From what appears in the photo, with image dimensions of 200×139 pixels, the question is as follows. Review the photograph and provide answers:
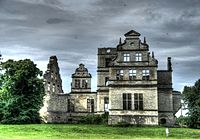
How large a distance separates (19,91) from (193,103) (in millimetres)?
23109

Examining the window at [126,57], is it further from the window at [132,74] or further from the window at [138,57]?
the window at [132,74]

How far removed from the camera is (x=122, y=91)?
5231 centimetres

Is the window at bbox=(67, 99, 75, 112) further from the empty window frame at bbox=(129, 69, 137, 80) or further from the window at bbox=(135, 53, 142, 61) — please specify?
the window at bbox=(135, 53, 142, 61)

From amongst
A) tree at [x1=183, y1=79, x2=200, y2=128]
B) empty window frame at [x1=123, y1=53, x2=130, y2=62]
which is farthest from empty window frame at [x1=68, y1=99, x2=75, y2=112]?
tree at [x1=183, y1=79, x2=200, y2=128]

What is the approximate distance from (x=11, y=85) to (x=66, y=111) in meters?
14.7

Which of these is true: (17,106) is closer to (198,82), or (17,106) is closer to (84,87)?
(84,87)

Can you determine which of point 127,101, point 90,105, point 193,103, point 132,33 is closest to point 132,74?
point 127,101

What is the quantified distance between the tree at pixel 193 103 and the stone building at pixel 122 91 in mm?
4047

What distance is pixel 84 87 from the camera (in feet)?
214

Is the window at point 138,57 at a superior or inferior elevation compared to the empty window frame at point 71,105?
superior

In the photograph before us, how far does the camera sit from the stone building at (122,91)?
170ft

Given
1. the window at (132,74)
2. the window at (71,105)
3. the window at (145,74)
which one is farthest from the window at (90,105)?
the window at (145,74)

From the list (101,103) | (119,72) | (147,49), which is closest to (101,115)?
(101,103)

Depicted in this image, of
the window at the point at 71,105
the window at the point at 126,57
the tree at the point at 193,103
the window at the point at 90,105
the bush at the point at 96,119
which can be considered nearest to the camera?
the tree at the point at 193,103
